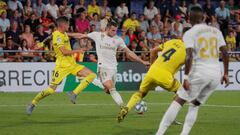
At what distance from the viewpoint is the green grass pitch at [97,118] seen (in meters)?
13.1

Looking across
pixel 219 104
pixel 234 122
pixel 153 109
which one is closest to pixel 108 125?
pixel 234 122

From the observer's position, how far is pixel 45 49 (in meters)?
26.1

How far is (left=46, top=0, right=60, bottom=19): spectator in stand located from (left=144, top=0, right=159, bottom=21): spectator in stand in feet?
14.1

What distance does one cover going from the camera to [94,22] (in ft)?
90.0

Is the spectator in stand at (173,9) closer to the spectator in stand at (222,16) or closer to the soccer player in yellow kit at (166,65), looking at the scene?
the spectator in stand at (222,16)

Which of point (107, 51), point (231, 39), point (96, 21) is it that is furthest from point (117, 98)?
point (231, 39)

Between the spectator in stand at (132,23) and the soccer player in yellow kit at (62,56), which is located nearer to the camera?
the soccer player in yellow kit at (62,56)

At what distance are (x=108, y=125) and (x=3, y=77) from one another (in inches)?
450

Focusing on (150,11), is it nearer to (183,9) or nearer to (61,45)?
(183,9)

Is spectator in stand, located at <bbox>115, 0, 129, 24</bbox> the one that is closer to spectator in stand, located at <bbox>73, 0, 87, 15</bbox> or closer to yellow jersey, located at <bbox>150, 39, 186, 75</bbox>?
spectator in stand, located at <bbox>73, 0, 87, 15</bbox>

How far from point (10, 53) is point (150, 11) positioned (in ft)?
24.1

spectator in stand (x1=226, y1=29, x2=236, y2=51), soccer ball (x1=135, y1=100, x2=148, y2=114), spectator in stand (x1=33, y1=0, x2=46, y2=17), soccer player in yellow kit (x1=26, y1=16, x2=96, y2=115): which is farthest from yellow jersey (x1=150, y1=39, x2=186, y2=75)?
spectator in stand (x1=226, y1=29, x2=236, y2=51)

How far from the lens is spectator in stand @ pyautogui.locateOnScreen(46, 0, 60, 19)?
27438mm

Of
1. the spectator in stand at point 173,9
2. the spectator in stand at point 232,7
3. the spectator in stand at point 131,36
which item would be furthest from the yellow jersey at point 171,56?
the spectator in stand at point 232,7
